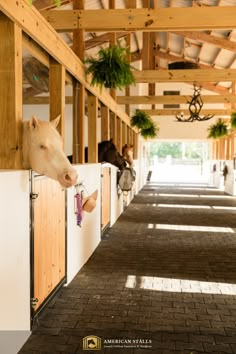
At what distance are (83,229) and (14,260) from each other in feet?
7.19

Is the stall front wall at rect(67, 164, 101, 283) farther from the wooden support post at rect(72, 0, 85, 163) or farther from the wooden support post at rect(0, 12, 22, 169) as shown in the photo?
the wooden support post at rect(0, 12, 22, 169)

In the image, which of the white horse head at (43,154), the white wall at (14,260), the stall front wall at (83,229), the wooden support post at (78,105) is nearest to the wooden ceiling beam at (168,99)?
the stall front wall at (83,229)

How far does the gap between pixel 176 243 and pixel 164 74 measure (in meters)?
3.40

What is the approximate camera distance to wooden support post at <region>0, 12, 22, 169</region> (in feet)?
7.89

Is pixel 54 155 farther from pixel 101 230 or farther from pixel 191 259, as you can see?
pixel 101 230

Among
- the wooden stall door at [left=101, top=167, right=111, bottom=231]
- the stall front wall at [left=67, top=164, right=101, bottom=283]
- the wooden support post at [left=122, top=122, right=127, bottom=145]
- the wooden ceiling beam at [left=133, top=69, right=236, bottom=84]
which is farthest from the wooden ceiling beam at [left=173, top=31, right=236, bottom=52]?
the stall front wall at [left=67, top=164, right=101, bottom=283]

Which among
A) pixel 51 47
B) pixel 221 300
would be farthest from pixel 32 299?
pixel 51 47

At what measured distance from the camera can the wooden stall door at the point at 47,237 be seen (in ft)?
9.11

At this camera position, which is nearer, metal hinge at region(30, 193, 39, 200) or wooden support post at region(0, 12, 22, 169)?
wooden support post at region(0, 12, 22, 169)

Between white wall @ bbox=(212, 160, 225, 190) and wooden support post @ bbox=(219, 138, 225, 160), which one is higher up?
wooden support post @ bbox=(219, 138, 225, 160)

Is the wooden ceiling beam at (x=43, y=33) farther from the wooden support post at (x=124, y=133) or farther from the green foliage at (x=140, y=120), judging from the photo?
the green foliage at (x=140, y=120)

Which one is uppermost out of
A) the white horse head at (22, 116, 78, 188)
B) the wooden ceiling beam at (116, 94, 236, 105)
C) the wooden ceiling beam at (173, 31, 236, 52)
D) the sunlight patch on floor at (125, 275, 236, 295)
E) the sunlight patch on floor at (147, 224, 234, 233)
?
the wooden ceiling beam at (173, 31, 236, 52)

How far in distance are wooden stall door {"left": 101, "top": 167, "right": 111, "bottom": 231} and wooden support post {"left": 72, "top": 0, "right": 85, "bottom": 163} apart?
1503 millimetres

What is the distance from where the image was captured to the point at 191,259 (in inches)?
186
